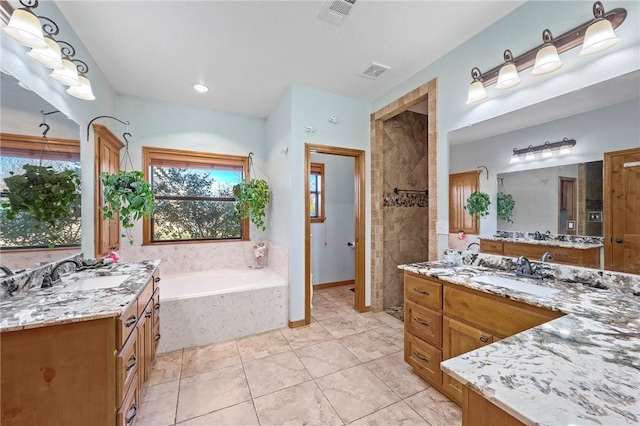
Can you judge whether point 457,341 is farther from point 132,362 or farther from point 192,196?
point 192,196

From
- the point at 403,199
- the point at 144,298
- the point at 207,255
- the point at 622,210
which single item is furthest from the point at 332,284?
the point at 622,210

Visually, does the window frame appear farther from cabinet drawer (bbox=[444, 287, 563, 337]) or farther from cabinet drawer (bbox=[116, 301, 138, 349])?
cabinet drawer (bbox=[116, 301, 138, 349])

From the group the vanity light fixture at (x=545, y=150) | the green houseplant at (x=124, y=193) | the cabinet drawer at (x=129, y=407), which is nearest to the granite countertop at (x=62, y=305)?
the cabinet drawer at (x=129, y=407)

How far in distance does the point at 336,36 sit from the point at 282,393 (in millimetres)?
2879

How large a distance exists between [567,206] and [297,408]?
2.26 meters

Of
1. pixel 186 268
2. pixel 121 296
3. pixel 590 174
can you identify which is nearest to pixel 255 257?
pixel 186 268

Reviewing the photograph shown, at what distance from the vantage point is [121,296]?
1393 millimetres

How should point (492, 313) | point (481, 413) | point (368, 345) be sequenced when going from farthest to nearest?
point (368, 345) → point (492, 313) → point (481, 413)

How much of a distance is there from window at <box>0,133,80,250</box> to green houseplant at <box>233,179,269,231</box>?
1790 millimetres

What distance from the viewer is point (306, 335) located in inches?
110

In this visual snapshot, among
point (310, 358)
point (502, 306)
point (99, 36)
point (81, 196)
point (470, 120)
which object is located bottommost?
point (310, 358)

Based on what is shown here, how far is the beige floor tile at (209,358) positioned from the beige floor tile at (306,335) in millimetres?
552

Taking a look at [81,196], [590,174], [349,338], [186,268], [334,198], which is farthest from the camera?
[334,198]

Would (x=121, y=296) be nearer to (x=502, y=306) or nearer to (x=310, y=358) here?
(x=310, y=358)
